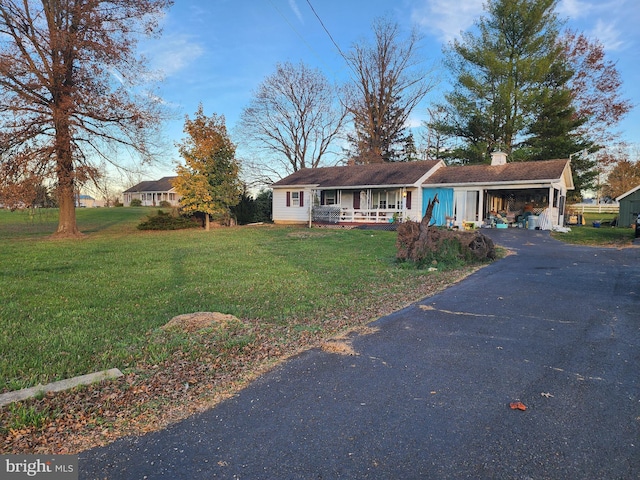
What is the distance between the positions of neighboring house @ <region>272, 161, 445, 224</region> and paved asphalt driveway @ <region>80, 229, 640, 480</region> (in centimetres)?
1953

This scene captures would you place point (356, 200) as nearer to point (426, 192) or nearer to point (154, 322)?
point (426, 192)

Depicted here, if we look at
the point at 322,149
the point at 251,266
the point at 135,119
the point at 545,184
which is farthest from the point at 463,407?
the point at 322,149

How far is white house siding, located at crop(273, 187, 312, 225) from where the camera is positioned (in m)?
27.9

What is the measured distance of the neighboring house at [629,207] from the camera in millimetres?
25047

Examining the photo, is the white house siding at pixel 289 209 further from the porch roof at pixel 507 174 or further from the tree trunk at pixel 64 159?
the tree trunk at pixel 64 159

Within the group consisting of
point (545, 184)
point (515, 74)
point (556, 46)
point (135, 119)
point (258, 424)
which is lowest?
point (258, 424)

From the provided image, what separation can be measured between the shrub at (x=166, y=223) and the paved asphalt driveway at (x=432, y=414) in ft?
68.9

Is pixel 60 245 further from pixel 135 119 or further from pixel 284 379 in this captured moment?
pixel 284 379

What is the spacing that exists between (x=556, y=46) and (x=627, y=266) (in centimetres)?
2455

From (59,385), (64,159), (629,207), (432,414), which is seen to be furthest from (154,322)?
(629,207)

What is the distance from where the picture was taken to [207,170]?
22953mm

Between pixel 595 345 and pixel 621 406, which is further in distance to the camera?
pixel 595 345

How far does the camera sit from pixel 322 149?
1583 inches

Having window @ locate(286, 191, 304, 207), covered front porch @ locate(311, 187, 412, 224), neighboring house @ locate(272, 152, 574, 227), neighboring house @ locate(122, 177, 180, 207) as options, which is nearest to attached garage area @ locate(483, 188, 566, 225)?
neighboring house @ locate(272, 152, 574, 227)
